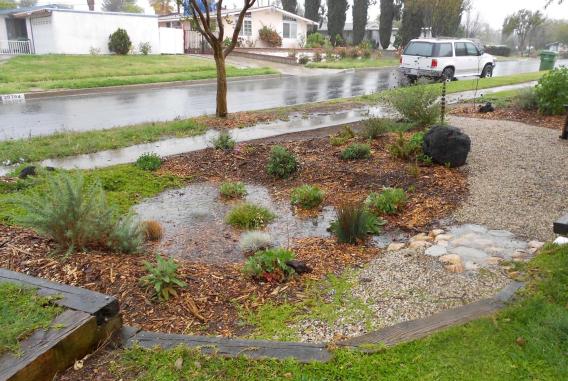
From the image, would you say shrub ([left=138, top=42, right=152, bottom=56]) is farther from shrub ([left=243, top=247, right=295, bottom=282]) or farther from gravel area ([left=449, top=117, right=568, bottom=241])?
shrub ([left=243, top=247, right=295, bottom=282])

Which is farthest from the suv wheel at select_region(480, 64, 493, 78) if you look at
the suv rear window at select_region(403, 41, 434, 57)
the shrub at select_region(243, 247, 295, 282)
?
the shrub at select_region(243, 247, 295, 282)

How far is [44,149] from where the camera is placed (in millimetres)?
8828

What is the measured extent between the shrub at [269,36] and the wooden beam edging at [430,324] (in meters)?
37.6

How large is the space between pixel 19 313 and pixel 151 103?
535 inches

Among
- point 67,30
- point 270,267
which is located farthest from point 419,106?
point 67,30

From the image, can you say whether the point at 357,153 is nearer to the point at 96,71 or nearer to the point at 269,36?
the point at 96,71

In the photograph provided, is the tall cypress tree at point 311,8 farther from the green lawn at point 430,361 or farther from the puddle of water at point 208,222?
the green lawn at point 430,361

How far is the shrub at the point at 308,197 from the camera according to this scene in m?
6.23

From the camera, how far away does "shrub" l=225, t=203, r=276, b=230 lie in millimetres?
5742

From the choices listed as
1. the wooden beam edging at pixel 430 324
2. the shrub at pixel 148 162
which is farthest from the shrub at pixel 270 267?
the shrub at pixel 148 162

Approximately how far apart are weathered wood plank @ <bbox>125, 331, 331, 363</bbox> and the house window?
4076 cm

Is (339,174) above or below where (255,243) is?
above

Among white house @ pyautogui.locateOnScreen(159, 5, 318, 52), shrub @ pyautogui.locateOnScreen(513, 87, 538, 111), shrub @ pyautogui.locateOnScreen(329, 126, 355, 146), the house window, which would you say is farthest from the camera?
the house window

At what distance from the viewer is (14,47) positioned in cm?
3097
